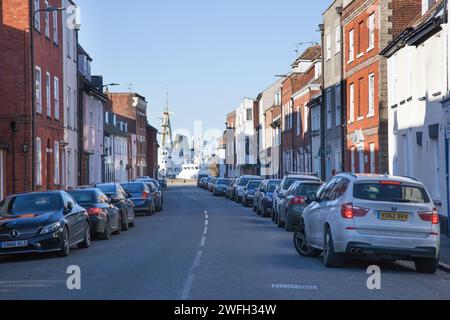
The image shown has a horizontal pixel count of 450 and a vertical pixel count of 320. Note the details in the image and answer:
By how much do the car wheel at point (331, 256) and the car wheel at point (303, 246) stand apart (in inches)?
76.6

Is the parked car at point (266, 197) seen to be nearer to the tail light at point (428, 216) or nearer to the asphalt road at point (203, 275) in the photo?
the asphalt road at point (203, 275)

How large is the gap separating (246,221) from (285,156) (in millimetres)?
32932

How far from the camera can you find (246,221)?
104 feet

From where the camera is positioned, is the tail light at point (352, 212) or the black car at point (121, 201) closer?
the tail light at point (352, 212)

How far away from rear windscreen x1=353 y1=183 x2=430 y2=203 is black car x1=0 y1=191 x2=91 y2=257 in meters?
6.40

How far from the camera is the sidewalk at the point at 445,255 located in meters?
16.0

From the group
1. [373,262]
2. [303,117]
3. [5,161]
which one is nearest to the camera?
[373,262]

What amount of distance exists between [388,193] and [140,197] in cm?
2312

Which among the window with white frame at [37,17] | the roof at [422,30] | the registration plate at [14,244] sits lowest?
the registration plate at [14,244]

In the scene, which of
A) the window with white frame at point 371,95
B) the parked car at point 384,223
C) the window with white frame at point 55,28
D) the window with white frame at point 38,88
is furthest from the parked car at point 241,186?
the parked car at point 384,223

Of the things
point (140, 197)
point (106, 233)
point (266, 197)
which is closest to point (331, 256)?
point (106, 233)

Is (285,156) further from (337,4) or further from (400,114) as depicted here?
(400,114)

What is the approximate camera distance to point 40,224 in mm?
17297

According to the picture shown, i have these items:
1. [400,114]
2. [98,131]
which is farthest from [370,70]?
[98,131]
